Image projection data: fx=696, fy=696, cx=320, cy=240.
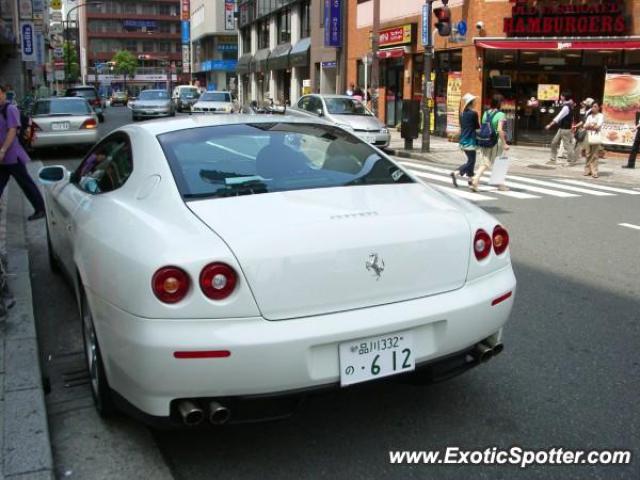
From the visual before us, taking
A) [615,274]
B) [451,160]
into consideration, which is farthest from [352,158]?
[451,160]

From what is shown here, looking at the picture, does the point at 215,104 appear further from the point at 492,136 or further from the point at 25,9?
the point at 492,136

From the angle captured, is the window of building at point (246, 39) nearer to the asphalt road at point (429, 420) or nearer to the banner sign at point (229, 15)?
the banner sign at point (229, 15)

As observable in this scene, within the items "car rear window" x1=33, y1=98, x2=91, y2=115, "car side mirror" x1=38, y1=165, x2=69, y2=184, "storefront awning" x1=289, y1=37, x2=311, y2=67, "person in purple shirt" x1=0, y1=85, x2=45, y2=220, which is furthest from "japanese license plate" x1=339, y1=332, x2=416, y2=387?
"storefront awning" x1=289, y1=37, x2=311, y2=67

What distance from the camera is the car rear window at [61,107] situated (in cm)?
1706

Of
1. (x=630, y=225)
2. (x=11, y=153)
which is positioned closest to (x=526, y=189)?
(x=630, y=225)

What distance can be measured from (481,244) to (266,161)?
1.23 meters

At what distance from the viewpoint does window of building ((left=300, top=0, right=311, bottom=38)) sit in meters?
42.0

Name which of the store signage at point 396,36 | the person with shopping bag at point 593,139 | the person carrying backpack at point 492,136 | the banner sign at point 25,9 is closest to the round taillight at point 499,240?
the person carrying backpack at point 492,136

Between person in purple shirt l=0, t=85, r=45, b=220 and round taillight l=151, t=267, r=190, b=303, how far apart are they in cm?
604

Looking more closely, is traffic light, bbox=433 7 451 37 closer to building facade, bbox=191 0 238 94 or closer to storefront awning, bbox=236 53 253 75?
storefront awning, bbox=236 53 253 75

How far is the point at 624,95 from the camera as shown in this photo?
61.0ft

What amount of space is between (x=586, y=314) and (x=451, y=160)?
13509 mm

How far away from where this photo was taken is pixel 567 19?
20391 millimetres

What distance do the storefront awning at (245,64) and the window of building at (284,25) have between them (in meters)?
6.82
